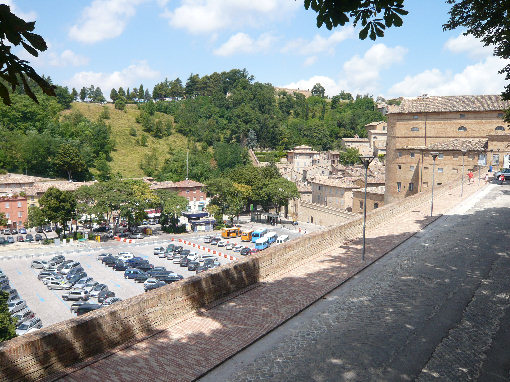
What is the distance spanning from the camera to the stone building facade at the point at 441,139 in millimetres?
36812

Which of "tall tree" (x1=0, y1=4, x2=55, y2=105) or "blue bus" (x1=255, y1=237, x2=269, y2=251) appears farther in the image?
"blue bus" (x1=255, y1=237, x2=269, y2=251)

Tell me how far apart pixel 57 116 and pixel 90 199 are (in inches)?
2004

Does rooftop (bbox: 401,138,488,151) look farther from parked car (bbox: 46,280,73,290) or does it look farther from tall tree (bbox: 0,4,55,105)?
tall tree (bbox: 0,4,55,105)

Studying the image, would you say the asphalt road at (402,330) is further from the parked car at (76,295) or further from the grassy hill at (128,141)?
the grassy hill at (128,141)

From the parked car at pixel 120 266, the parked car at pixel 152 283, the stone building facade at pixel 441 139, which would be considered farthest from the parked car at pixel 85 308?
the stone building facade at pixel 441 139

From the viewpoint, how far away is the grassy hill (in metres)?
78.9

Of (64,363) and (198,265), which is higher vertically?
(64,363)

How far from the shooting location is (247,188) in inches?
2232

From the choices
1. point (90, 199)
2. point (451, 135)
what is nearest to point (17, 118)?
point (90, 199)

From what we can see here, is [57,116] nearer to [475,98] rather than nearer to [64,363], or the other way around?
[475,98]

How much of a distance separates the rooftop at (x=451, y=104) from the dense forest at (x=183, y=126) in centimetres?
4210

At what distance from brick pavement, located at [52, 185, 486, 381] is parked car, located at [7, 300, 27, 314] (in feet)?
68.3

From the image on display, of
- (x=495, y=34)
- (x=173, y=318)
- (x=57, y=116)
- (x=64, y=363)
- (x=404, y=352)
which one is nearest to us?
(x=64, y=363)

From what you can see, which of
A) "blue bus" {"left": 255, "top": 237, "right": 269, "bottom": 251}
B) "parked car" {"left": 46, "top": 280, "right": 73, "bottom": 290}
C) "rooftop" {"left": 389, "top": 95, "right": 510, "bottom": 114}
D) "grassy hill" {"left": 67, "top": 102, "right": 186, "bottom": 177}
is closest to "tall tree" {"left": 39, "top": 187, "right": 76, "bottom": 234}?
"parked car" {"left": 46, "top": 280, "right": 73, "bottom": 290}
